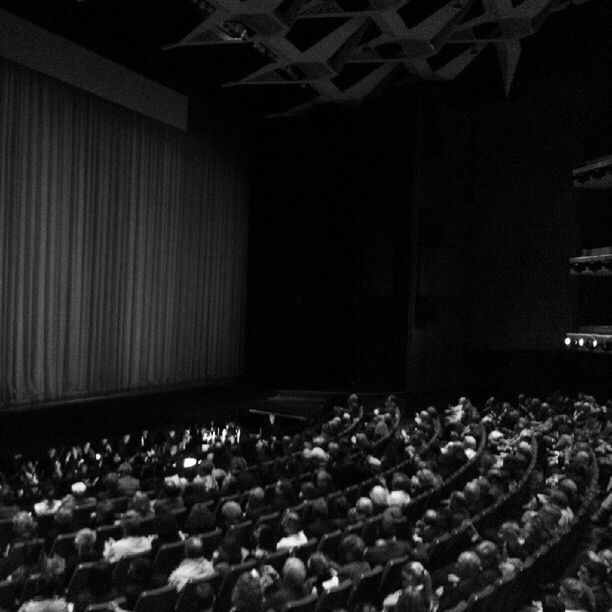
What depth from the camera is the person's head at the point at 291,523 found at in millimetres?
5805

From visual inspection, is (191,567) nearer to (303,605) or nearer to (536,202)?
(303,605)

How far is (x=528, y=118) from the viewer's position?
18.8 metres

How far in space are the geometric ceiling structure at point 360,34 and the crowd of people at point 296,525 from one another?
5.68 meters

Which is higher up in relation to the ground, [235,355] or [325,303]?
[325,303]

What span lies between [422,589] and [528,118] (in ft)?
53.2

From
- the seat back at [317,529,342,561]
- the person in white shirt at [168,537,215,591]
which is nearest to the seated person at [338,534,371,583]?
the seat back at [317,529,342,561]

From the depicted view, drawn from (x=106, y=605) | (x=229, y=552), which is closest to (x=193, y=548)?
(x=229, y=552)

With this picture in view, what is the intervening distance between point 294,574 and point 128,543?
1.54 meters

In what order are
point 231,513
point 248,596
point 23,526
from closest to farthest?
point 248,596 < point 23,526 < point 231,513

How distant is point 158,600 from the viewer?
14.3 feet

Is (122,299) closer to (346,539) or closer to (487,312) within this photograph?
(487,312)

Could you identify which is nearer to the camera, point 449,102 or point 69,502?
point 69,502

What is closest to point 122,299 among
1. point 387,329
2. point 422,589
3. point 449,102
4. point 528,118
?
point 387,329

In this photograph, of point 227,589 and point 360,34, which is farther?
point 360,34
